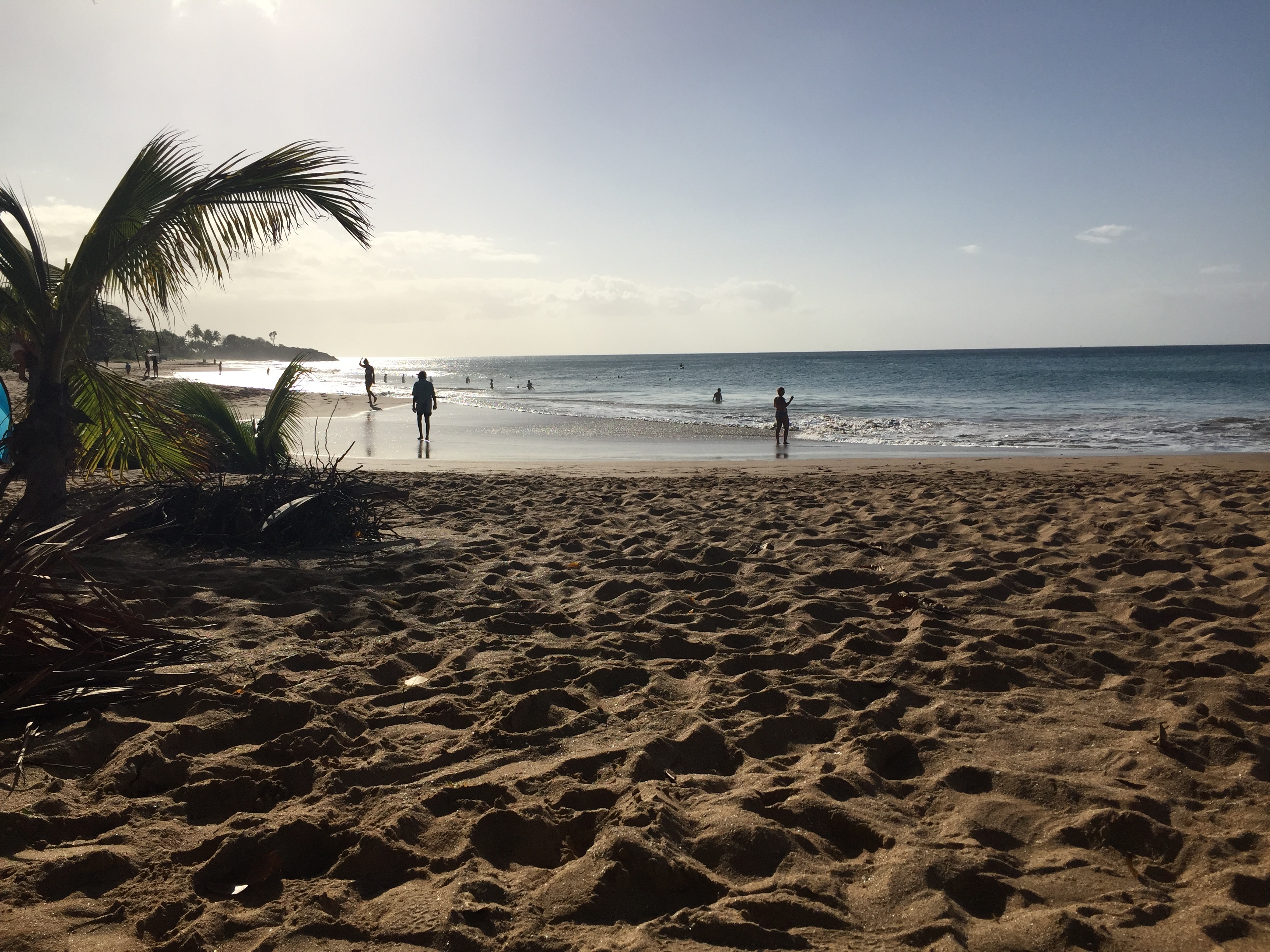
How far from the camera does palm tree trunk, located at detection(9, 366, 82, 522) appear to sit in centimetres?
577

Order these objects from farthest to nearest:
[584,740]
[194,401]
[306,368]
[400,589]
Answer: [306,368]
[194,401]
[400,589]
[584,740]

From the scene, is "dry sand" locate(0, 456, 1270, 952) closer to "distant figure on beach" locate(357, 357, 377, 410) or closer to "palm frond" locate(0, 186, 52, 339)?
"palm frond" locate(0, 186, 52, 339)

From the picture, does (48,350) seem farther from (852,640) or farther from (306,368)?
(852,640)

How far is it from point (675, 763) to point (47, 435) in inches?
216

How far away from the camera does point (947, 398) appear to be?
120 ft

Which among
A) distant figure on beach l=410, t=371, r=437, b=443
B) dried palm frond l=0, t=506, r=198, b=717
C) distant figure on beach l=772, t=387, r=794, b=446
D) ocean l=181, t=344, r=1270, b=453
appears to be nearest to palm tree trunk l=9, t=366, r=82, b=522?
dried palm frond l=0, t=506, r=198, b=717

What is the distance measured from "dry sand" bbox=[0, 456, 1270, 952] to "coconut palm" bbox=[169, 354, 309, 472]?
3.29m

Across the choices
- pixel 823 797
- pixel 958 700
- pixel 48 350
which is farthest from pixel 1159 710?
pixel 48 350

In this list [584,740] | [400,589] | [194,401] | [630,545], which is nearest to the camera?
[584,740]

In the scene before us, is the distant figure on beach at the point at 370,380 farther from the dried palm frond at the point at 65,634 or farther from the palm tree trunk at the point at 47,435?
the dried palm frond at the point at 65,634

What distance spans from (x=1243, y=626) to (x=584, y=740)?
3.36m

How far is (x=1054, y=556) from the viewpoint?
5371mm

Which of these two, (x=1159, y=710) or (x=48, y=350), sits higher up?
(x=48, y=350)

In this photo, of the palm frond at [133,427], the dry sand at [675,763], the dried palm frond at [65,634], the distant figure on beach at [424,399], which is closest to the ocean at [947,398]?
the distant figure on beach at [424,399]
